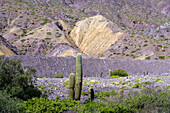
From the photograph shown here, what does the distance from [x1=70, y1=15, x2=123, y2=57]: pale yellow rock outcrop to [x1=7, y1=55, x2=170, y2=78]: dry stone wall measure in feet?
69.2

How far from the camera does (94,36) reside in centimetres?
5984

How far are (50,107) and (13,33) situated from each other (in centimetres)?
5318

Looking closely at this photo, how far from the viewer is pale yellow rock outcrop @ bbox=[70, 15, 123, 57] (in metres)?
54.7

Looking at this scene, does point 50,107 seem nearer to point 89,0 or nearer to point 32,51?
point 32,51

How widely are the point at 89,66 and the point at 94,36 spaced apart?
3232cm

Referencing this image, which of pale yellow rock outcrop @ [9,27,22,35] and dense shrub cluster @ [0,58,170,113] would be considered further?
pale yellow rock outcrop @ [9,27,22,35]

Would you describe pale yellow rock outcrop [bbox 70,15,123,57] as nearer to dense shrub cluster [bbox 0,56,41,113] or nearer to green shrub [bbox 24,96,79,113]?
dense shrub cluster [bbox 0,56,41,113]

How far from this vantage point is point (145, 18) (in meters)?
103

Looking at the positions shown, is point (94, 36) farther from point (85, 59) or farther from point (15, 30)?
point (85, 59)

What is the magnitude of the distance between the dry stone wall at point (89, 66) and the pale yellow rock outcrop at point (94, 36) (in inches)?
831

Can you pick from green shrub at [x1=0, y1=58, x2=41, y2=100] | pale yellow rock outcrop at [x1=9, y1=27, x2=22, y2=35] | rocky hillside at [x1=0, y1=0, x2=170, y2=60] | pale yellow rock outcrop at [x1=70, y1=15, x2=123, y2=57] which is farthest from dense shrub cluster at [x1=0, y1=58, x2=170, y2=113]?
pale yellow rock outcrop at [x1=9, y1=27, x2=22, y2=35]

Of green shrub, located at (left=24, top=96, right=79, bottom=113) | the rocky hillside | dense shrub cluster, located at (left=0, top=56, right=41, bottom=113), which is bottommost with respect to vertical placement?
green shrub, located at (left=24, top=96, right=79, bottom=113)

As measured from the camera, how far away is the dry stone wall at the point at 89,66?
25561 millimetres

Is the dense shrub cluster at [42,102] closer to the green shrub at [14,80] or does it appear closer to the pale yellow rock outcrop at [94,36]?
the green shrub at [14,80]
